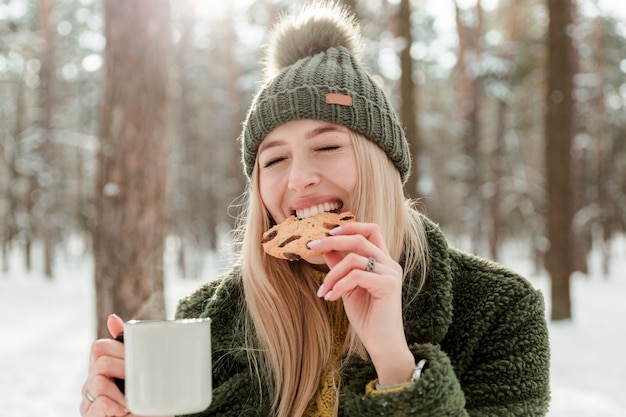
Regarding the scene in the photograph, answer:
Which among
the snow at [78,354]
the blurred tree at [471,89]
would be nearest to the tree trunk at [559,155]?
the snow at [78,354]

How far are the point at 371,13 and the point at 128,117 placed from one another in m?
12.1

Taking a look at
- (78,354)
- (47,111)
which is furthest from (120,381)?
(47,111)

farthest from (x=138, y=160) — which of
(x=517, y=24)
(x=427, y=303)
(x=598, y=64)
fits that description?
(x=598, y=64)

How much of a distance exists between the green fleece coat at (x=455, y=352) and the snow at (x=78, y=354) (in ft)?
13.7

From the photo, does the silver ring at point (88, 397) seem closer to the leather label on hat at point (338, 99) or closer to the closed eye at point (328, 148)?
the closed eye at point (328, 148)

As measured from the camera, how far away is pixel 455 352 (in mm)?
2021

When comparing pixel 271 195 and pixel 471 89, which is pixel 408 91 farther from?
pixel 471 89

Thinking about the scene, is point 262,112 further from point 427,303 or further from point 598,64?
point 598,64

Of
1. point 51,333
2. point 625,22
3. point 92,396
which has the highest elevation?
point 625,22

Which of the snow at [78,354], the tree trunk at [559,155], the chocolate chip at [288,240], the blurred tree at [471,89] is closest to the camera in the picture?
the chocolate chip at [288,240]

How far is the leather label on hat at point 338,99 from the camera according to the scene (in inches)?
81.5

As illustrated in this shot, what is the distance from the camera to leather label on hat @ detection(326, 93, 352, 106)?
207 cm

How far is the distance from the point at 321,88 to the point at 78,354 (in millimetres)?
8101

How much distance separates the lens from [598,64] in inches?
806
